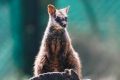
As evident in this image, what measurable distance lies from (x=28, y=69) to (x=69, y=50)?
504 cm

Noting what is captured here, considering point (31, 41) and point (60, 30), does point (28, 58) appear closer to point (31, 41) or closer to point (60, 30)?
point (31, 41)

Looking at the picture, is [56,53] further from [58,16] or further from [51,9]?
[51,9]

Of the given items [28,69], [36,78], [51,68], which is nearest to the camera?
[36,78]

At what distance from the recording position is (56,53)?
6.55m

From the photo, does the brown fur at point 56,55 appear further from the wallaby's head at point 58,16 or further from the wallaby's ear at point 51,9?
the wallaby's ear at point 51,9

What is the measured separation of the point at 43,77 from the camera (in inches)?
221

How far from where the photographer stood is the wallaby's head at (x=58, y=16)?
21.4ft

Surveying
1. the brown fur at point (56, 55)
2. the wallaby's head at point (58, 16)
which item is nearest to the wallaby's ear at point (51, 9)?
the wallaby's head at point (58, 16)

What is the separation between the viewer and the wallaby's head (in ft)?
21.4

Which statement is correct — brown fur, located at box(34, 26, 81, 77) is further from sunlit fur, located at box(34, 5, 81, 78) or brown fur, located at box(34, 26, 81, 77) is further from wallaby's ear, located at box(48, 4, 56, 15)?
wallaby's ear, located at box(48, 4, 56, 15)

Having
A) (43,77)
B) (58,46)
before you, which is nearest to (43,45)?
(58,46)

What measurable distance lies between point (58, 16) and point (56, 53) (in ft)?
1.69

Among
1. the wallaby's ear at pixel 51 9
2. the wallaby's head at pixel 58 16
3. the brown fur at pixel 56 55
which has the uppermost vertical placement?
the wallaby's ear at pixel 51 9

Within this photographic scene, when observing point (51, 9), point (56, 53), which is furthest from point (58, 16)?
point (56, 53)
